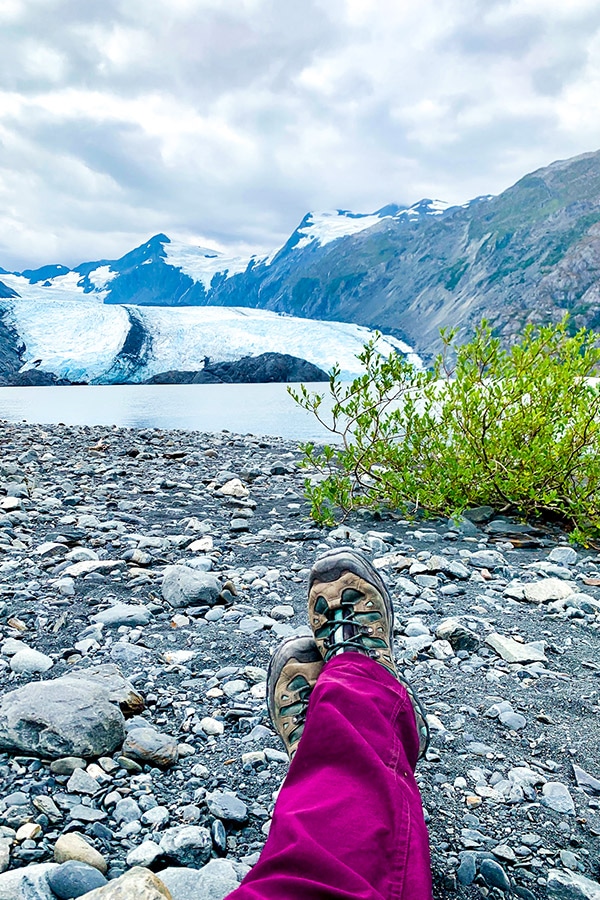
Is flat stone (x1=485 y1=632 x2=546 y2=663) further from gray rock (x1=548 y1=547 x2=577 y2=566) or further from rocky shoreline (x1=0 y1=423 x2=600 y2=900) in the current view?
gray rock (x1=548 y1=547 x2=577 y2=566)

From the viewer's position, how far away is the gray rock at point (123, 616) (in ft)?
8.52

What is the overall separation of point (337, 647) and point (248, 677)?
1.46 ft

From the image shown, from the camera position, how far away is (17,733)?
1623mm

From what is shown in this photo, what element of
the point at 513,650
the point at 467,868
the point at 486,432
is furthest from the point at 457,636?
the point at 486,432

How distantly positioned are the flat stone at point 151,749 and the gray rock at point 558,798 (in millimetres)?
1009

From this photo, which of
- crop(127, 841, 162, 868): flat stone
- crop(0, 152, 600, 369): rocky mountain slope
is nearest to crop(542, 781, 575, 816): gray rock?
crop(127, 841, 162, 868): flat stone

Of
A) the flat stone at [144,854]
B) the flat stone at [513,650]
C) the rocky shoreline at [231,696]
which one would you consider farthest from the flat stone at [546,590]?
the flat stone at [144,854]

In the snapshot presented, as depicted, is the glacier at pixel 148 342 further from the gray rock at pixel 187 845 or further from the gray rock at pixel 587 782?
the gray rock at pixel 187 845

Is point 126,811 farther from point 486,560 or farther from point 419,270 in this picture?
point 419,270

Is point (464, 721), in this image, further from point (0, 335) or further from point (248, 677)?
point (0, 335)

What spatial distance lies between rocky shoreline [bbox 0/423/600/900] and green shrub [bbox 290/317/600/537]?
10.9 inches

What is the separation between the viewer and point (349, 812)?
1.16 meters

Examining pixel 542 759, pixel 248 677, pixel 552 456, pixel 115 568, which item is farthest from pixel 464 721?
pixel 552 456

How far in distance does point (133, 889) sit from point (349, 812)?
418 mm
